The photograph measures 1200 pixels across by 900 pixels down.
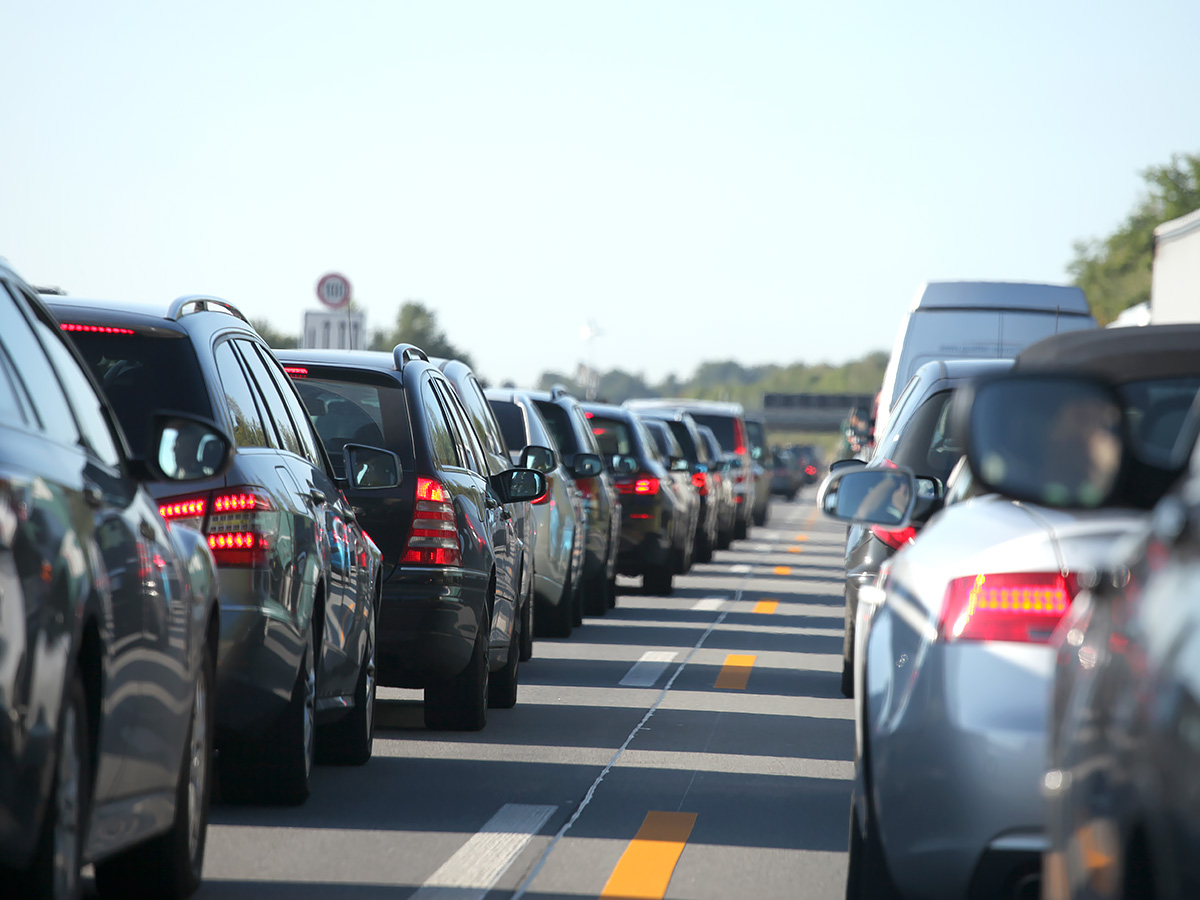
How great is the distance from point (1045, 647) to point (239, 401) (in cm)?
318

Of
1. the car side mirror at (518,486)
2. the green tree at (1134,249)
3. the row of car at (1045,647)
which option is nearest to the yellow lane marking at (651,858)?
the row of car at (1045,647)

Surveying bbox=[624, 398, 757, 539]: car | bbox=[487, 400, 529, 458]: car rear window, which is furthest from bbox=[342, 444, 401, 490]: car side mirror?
bbox=[624, 398, 757, 539]: car

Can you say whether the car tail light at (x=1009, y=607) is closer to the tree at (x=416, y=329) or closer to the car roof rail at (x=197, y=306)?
the car roof rail at (x=197, y=306)

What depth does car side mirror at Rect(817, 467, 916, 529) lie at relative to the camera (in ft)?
18.3

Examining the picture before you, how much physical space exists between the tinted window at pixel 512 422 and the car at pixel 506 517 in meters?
2.27

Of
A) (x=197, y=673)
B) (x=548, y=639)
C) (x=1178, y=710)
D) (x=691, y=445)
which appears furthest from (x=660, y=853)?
(x=691, y=445)

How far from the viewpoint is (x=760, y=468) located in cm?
4250

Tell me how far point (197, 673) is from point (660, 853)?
187cm

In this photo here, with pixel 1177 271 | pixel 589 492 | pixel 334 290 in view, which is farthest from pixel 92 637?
pixel 1177 271

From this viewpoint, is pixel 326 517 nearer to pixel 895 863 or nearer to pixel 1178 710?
pixel 895 863

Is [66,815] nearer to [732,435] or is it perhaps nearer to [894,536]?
[894,536]

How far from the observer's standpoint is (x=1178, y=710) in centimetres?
249

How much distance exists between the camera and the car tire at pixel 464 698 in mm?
9062

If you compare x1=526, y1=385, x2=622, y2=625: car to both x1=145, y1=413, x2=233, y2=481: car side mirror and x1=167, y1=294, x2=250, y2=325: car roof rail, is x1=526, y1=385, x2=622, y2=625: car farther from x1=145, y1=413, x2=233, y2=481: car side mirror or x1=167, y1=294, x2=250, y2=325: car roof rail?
x1=145, y1=413, x2=233, y2=481: car side mirror
